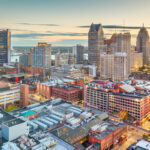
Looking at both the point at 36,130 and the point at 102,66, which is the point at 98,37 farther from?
the point at 36,130

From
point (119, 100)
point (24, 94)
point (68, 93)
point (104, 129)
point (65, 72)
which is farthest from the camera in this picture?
point (65, 72)

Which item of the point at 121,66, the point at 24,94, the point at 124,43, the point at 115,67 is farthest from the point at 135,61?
the point at 24,94

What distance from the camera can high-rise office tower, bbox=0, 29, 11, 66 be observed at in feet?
619

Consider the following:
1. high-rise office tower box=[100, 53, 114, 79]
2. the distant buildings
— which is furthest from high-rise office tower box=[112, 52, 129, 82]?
the distant buildings

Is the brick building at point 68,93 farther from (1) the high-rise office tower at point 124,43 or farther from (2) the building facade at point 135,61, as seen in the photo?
(2) the building facade at point 135,61

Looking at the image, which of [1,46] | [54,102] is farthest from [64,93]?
[1,46]

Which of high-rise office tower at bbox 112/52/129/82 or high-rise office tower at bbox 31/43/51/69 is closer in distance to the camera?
high-rise office tower at bbox 112/52/129/82

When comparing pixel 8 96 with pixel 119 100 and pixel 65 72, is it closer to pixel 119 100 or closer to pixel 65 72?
pixel 119 100

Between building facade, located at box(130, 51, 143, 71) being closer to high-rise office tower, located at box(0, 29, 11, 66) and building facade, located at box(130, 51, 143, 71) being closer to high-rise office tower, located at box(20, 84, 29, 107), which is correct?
high-rise office tower, located at box(0, 29, 11, 66)

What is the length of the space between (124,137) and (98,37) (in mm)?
151149

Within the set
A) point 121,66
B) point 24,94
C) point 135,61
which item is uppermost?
point 135,61

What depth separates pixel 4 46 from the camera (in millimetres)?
189625

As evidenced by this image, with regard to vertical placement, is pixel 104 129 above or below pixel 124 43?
below

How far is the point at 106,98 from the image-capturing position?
212 feet
